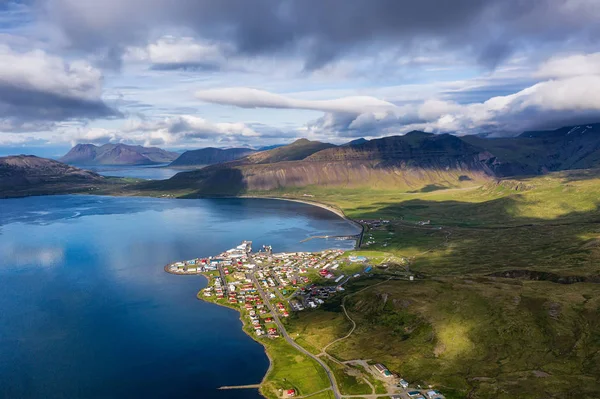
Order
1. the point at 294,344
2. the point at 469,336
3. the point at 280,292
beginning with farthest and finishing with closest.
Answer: the point at 280,292 → the point at 294,344 → the point at 469,336

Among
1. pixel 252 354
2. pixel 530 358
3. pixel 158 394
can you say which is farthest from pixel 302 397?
pixel 530 358

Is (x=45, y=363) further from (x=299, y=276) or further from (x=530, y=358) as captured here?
(x=530, y=358)

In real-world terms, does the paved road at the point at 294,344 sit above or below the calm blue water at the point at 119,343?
below

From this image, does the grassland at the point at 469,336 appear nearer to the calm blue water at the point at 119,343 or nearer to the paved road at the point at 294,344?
the paved road at the point at 294,344

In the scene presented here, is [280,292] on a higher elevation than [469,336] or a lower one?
lower

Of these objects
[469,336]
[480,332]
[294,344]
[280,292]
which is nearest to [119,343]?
[294,344]

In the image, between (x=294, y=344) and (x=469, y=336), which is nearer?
(x=469, y=336)

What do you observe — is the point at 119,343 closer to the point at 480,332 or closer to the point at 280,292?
the point at 280,292

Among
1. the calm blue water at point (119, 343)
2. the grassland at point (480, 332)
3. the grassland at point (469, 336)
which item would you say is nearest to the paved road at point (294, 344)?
the grassland at point (469, 336)
